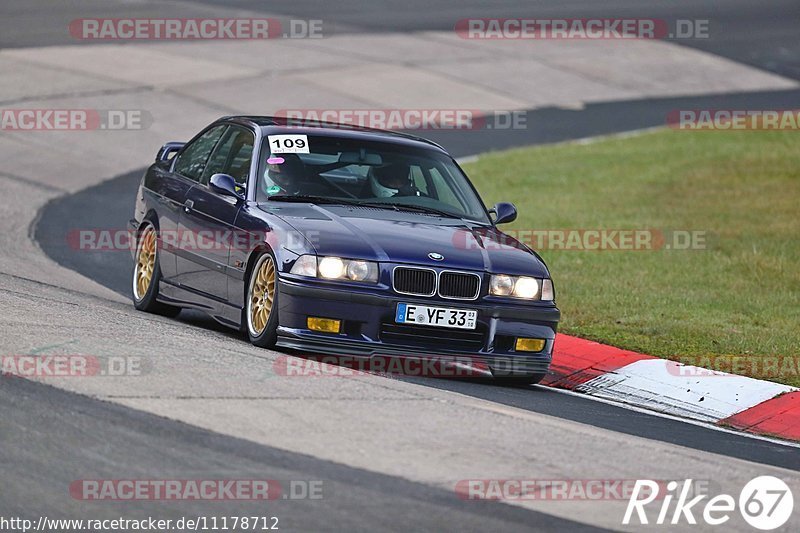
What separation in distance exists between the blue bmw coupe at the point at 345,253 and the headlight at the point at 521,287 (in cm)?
1

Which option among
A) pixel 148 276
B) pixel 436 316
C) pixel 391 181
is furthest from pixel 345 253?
pixel 148 276

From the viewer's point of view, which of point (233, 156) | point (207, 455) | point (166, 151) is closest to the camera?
point (207, 455)

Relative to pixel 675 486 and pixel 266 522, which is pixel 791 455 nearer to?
pixel 675 486

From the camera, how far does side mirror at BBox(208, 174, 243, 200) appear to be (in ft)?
33.3

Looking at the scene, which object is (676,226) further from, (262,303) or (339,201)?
(262,303)

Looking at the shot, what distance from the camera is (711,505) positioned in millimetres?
6641

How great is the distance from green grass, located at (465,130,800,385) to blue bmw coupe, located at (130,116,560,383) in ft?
6.87

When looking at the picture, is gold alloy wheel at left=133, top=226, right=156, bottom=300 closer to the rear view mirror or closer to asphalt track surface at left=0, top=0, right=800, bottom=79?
the rear view mirror

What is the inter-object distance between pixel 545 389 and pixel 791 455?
200cm

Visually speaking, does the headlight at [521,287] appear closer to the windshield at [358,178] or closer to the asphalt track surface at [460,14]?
the windshield at [358,178]

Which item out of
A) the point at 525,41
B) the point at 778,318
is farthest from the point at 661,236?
the point at 525,41

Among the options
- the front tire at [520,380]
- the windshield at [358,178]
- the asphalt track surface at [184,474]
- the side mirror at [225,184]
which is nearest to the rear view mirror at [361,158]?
the windshield at [358,178]

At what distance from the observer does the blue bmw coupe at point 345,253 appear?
30.0 ft

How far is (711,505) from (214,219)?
473cm
